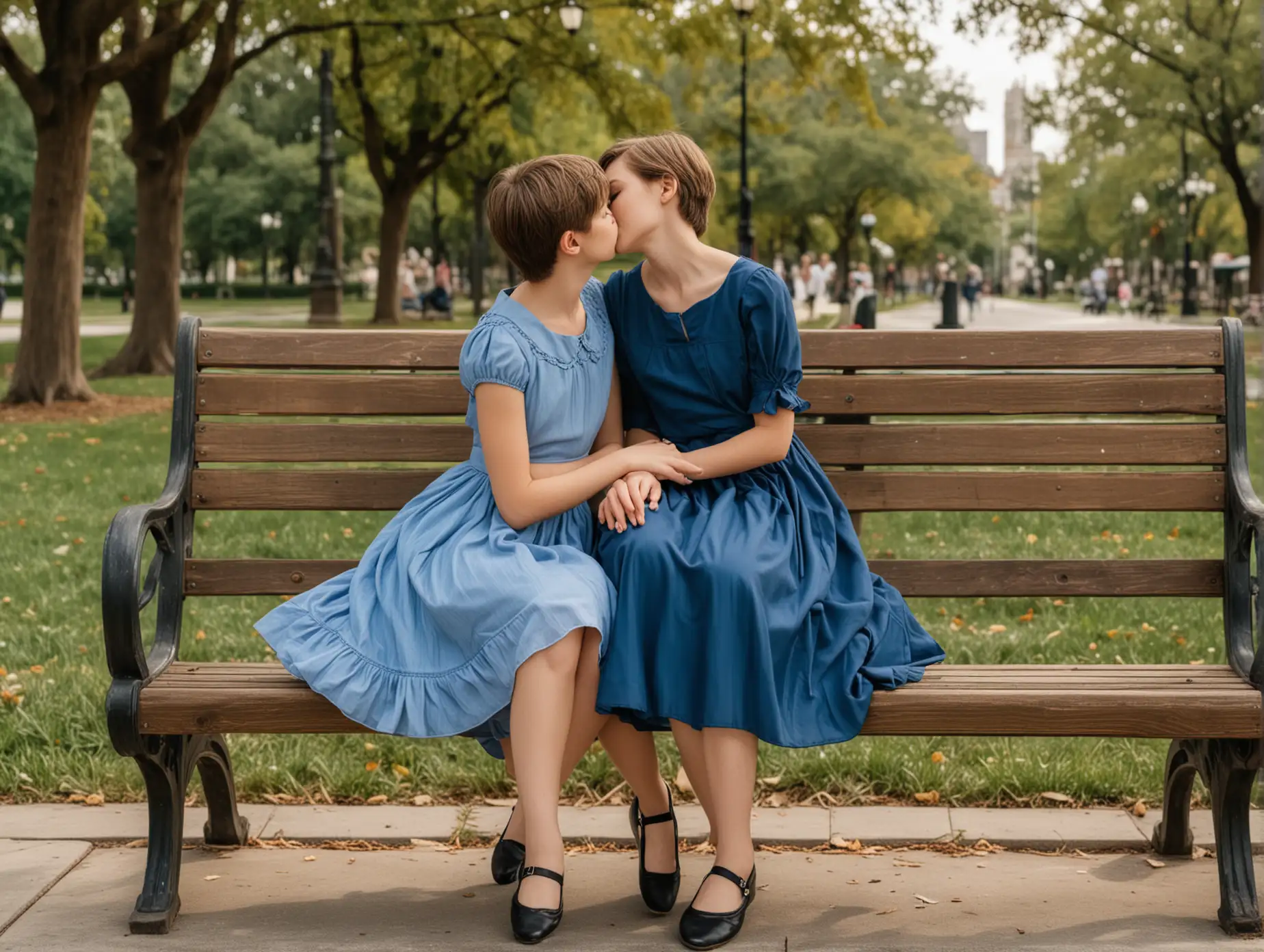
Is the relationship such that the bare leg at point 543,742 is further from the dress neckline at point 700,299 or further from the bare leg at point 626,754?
the dress neckline at point 700,299

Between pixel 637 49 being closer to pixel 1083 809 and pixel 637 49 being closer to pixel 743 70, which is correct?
pixel 743 70

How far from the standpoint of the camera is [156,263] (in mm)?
17984

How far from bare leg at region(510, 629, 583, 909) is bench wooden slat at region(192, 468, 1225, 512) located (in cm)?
81

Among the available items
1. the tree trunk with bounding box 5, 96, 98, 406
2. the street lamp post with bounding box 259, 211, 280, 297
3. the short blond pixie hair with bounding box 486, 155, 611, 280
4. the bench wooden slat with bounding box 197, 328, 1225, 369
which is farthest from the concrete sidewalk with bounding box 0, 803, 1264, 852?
the street lamp post with bounding box 259, 211, 280, 297

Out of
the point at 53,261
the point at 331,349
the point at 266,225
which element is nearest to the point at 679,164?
the point at 331,349

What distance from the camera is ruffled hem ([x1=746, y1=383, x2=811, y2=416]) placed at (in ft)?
10.5

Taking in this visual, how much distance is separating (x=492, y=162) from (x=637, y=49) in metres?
17.5

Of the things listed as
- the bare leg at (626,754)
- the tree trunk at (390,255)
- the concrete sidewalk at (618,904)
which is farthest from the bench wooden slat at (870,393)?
the tree trunk at (390,255)

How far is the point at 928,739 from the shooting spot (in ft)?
14.1

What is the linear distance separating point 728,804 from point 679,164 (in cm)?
129

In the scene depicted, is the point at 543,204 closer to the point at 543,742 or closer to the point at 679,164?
the point at 679,164

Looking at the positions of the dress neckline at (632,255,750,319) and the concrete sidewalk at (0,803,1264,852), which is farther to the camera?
the concrete sidewalk at (0,803,1264,852)

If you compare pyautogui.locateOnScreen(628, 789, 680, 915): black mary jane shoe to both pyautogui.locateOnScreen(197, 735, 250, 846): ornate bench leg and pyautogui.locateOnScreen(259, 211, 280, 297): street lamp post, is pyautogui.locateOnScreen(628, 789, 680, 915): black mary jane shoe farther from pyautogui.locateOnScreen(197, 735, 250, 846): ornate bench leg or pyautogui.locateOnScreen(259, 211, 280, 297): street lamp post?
pyautogui.locateOnScreen(259, 211, 280, 297): street lamp post

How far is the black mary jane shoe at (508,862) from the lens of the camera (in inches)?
134
